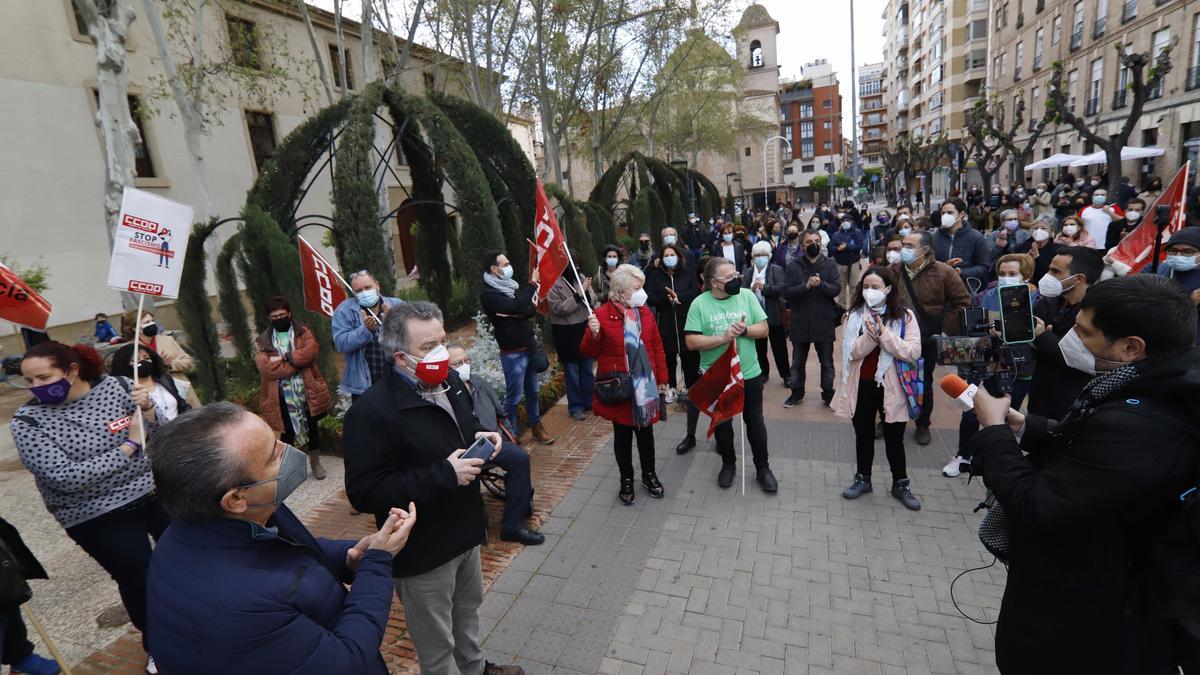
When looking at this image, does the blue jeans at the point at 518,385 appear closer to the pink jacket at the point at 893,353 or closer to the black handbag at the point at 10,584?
the pink jacket at the point at 893,353

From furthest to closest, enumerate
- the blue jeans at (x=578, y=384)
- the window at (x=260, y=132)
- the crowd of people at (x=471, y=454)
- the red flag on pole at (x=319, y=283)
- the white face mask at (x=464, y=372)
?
the window at (x=260, y=132)
the blue jeans at (x=578, y=384)
the red flag on pole at (x=319, y=283)
the white face mask at (x=464, y=372)
the crowd of people at (x=471, y=454)

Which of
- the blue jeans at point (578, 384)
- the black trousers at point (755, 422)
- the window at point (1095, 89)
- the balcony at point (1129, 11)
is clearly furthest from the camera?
the window at point (1095, 89)

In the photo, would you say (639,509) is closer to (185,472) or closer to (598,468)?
(598,468)

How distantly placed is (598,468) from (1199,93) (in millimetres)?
29164

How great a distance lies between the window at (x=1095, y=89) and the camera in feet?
93.5

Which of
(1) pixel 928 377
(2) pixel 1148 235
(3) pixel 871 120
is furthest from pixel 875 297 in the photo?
(3) pixel 871 120

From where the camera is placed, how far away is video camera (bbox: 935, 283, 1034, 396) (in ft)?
10.3

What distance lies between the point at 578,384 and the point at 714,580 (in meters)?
3.50

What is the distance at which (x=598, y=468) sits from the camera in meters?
5.65

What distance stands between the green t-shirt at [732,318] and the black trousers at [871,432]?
819 millimetres

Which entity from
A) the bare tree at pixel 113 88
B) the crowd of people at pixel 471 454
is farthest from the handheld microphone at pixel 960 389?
the bare tree at pixel 113 88

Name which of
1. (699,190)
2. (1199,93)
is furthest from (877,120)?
(699,190)

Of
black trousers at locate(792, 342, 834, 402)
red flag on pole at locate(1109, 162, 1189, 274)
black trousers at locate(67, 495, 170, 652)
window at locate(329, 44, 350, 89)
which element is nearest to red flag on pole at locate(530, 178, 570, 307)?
black trousers at locate(792, 342, 834, 402)

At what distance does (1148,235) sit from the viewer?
4609mm
